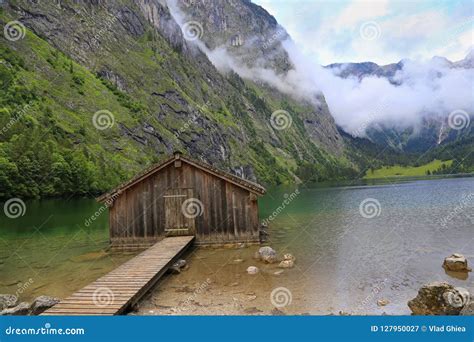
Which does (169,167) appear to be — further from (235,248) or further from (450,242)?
(450,242)

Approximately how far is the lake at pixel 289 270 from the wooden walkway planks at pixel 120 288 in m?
0.74

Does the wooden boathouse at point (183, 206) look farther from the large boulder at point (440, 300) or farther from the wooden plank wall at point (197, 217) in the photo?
the large boulder at point (440, 300)

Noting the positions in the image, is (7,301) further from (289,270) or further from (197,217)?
(289,270)

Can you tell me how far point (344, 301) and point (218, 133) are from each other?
172497 mm

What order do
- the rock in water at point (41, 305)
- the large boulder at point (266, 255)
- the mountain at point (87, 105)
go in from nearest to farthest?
the rock in water at point (41, 305)
the large boulder at point (266, 255)
the mountain at point (87, 105)

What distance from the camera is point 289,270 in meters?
20.2

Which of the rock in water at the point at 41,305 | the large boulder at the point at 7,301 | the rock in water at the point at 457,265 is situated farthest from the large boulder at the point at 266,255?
the large boulder at the point at 7,301

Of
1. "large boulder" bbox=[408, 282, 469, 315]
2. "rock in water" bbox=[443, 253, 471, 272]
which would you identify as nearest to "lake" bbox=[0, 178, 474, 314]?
"rock in water" bbox=[443, 253, 471, 272]

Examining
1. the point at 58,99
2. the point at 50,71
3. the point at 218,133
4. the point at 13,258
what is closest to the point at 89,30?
the point at 50,71

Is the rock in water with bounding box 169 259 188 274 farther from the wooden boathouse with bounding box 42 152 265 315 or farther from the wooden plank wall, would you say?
the wooden plank wall

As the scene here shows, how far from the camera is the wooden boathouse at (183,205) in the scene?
26.4m

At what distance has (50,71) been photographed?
126750 mm

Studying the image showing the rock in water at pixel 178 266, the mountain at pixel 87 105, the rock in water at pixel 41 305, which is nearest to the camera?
the rock in water at pixel 41 305

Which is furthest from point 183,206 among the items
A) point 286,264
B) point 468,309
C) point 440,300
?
point 468,309
